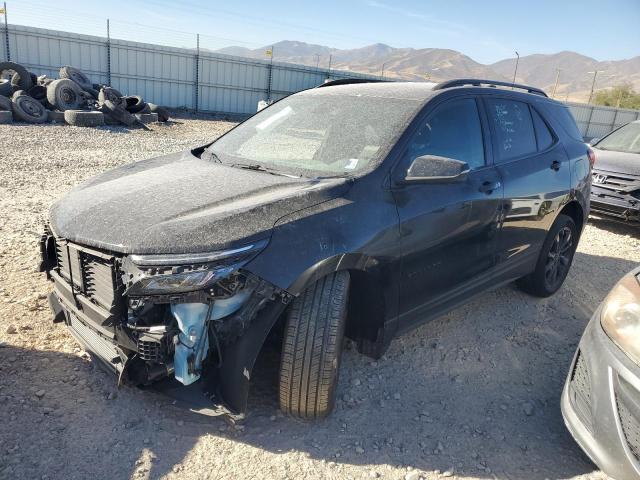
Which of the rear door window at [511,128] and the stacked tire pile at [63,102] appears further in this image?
the stacked tire pile at [63,102]

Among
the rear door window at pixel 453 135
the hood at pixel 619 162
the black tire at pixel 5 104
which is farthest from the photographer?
the black tire at pixel 5 104

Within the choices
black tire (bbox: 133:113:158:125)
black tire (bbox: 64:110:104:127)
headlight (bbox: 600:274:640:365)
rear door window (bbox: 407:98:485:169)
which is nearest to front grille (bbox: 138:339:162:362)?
rear door window (bbox: 407:98:485:169)

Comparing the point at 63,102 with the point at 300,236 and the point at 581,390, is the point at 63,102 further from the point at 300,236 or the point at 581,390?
the point at 581,390

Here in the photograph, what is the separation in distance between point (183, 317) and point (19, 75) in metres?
15.8

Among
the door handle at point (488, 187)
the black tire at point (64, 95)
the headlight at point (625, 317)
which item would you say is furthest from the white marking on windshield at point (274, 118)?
the black tire at point (64, 95)

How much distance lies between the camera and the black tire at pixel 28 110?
13.7 meters

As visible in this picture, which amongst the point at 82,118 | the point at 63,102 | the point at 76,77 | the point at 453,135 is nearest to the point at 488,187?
the point at 453,135

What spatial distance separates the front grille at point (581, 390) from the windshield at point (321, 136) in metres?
1.49

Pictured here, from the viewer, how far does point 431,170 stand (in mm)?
2857

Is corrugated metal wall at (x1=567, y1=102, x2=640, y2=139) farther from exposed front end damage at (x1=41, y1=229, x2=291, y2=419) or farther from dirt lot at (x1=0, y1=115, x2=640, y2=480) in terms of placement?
exposed front end damage at (x1=41, y1=229, x2=291, y2=419)

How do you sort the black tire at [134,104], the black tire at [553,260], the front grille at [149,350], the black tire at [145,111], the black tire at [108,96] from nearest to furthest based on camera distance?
the front grille at [149,350] → the black tire at [553,260] → the black tire at [108,96] → the black tire at [134,104] → the black tire at [145,111]

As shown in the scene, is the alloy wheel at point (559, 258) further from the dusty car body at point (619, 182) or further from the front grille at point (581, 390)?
the dusty car body at point (619, 182)

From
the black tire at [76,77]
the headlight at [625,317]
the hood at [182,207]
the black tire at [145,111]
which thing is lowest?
the black tire at [145,111]

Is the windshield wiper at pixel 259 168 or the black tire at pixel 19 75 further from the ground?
the windshield wiper at pixel 259 168
